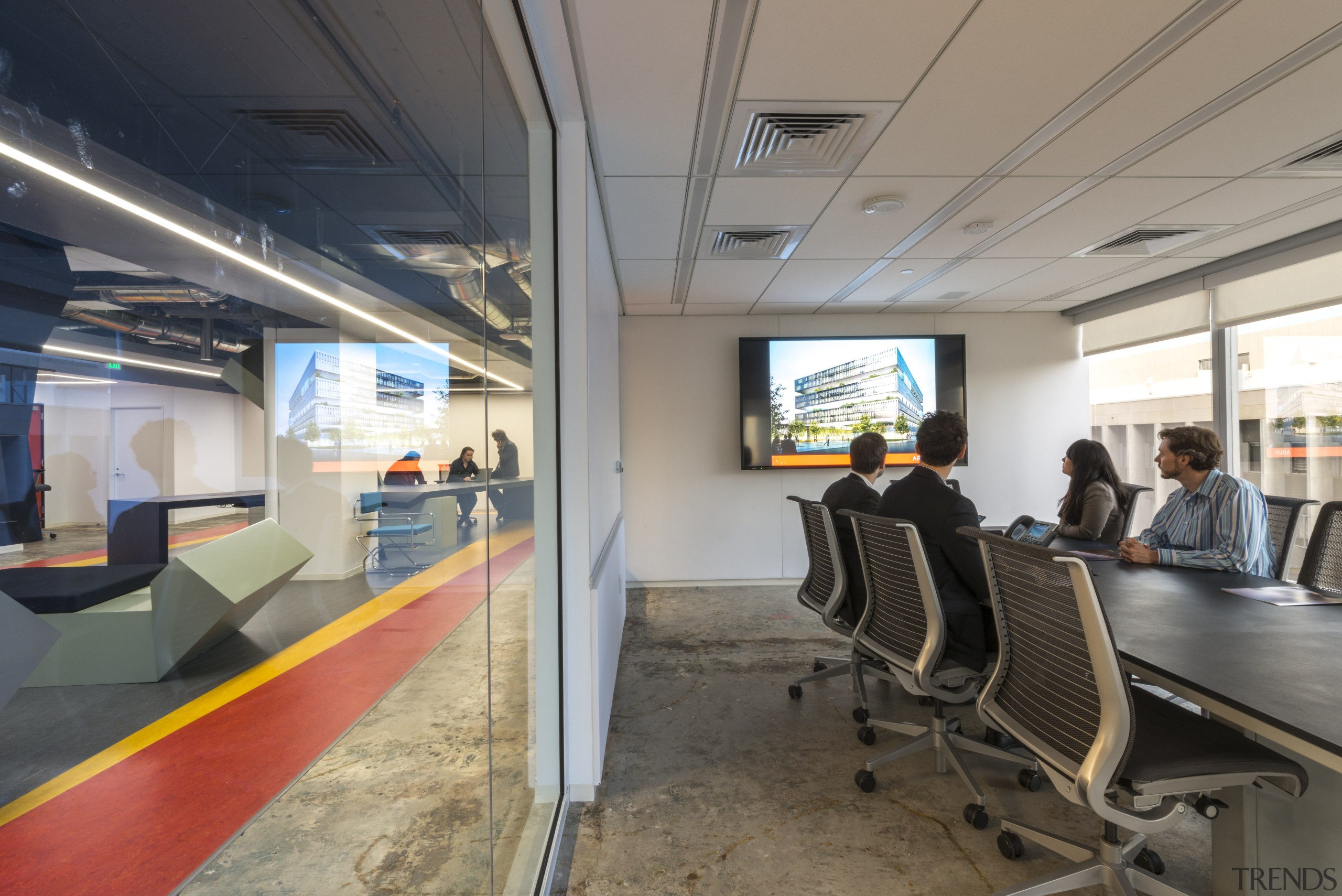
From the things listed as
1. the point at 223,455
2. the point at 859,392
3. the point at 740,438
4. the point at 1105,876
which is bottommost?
the point at 1105,876

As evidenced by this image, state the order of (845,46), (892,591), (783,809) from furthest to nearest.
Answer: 1. (892,591)
2. (783,809)
3. (845,46)

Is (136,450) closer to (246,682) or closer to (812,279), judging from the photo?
(246,682)

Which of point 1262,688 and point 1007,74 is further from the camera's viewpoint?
point 1007,74

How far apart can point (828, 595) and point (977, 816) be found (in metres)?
1.20

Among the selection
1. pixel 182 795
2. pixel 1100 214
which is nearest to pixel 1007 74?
pixel 1100 214

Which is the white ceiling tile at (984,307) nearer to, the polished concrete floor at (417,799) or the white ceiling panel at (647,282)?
the white ceiling panel at (647,282)

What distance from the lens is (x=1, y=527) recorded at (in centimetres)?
26

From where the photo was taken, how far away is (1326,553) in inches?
102

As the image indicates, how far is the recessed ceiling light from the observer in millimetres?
3291

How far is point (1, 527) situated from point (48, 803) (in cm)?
13

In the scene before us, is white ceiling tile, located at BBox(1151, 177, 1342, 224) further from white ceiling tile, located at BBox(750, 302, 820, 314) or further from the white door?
the white door

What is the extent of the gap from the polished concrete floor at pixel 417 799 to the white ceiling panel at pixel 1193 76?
279cm

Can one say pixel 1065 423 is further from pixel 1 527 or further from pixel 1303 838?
pixel 1 527

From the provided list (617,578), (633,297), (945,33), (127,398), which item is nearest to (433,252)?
(127,398)
